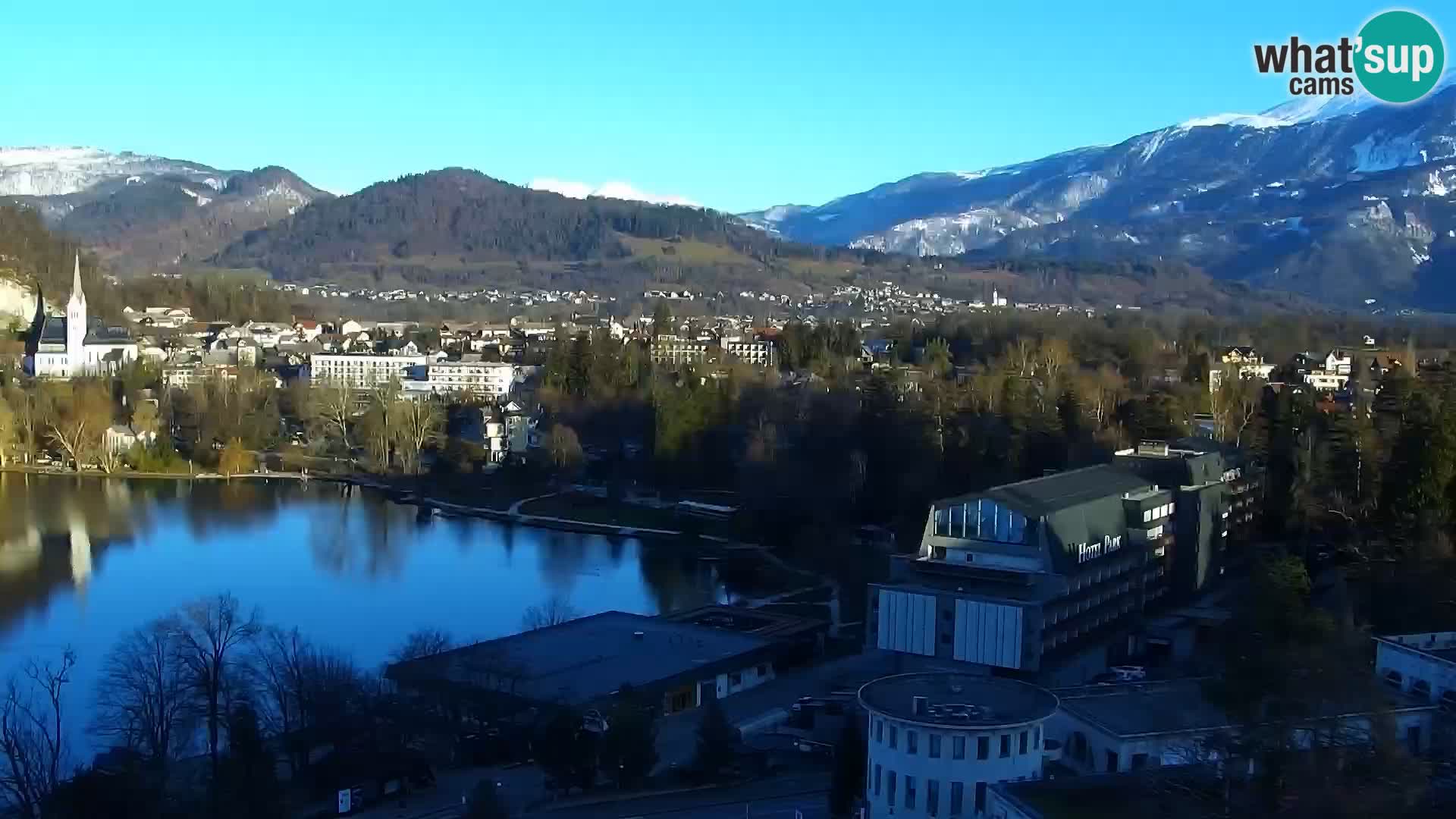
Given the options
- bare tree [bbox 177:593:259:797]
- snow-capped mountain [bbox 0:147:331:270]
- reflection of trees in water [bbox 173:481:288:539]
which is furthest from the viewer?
snow-capped mountain [bbox 0:147:331:270]

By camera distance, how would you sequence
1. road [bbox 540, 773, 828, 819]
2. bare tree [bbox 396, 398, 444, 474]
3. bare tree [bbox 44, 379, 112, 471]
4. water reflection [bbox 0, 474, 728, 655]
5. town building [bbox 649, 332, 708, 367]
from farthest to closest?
town building [bbox 649, 332, 708, 367] < bare tree [bbox 396, 398, 444, 474] < bare tree [bbox 44, 379, 112, 471] < water reflection [bbox 0, 474, 728, 655] < road [bbox 540, 773, 828, 819]

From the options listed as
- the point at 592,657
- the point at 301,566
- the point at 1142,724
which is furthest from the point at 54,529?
the point at 1142,724

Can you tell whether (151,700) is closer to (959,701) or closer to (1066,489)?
(959,701)

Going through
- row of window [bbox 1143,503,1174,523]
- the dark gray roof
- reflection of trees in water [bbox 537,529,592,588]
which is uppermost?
the dark gray roof

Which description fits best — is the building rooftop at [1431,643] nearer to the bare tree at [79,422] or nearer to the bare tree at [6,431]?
the bare tree at [79,422]

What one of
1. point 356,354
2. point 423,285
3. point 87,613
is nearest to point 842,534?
point 87,613

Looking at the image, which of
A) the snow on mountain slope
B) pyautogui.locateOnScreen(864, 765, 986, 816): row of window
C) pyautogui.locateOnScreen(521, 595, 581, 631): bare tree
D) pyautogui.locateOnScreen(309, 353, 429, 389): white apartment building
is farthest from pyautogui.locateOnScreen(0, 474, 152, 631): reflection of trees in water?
the snow on mountain slope

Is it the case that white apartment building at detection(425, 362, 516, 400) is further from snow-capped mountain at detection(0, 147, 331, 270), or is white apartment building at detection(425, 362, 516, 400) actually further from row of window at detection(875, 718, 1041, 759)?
snow-capped mountain at detection(0, 147, 331, 270)

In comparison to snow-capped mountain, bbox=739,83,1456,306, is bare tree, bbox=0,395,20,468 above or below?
below
